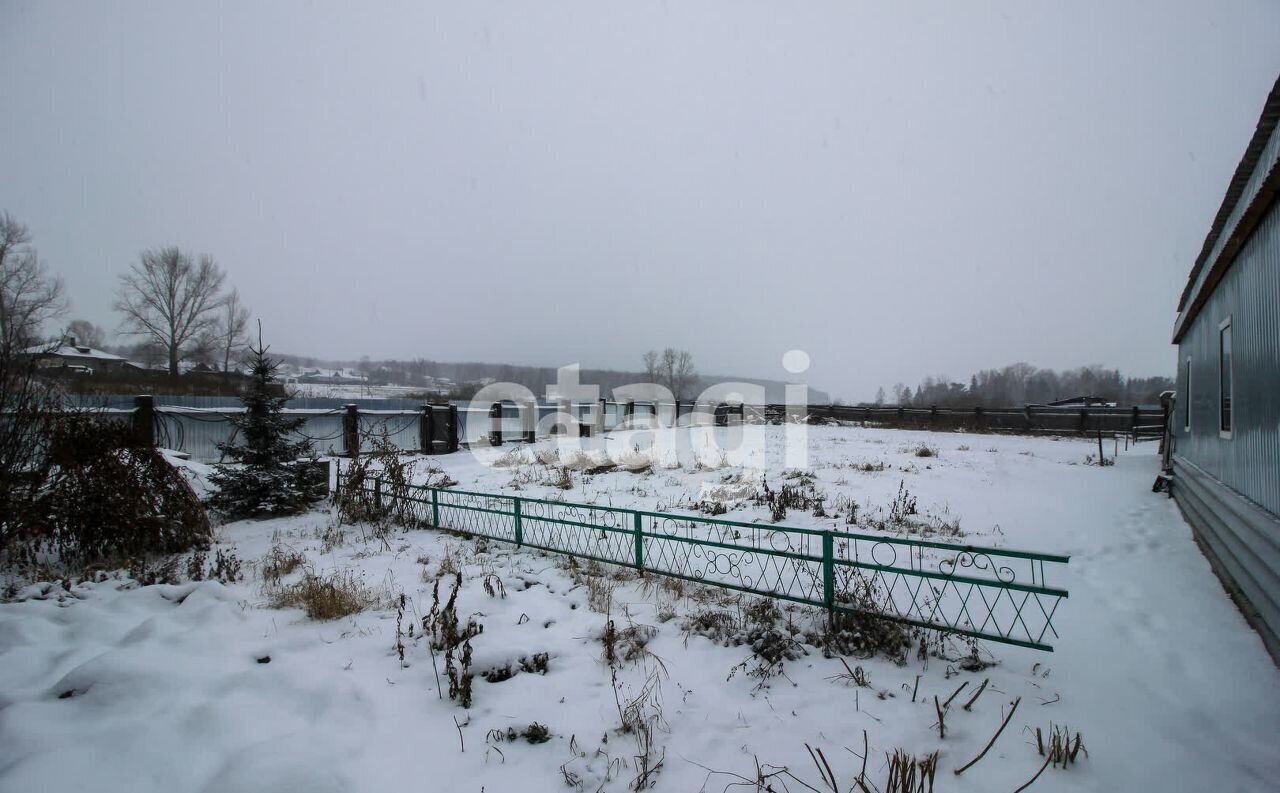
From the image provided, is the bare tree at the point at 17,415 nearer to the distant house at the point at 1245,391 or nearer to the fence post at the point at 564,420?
the distant house at the point at 1245,391

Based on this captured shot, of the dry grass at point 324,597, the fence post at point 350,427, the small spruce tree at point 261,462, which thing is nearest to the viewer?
the dry grass at point 324,597

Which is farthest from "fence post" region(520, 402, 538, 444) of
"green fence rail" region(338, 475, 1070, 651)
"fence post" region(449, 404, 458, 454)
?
"green fence rail" region(338, 475, 1070, 651)

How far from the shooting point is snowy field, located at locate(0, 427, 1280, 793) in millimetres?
2408

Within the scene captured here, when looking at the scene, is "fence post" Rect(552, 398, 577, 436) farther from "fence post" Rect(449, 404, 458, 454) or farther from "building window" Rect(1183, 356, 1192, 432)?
"building window" Rect(1183, 356, 1192, 432)

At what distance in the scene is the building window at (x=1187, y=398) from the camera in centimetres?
798

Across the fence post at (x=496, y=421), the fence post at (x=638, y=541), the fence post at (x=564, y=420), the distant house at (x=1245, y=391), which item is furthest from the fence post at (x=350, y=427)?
the distant house at (x=1245, y=391)

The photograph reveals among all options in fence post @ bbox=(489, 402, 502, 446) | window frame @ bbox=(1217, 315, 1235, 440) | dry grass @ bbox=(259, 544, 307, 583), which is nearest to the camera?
dry grass @ bbox=(259, 544, 307, 583)

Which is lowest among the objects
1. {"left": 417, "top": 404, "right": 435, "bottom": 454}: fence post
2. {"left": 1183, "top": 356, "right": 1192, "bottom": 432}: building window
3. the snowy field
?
the snowy field

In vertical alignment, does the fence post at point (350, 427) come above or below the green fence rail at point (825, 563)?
above

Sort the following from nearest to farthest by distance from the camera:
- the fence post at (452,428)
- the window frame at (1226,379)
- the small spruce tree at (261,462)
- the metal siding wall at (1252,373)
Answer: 1. the metal siding wall at (1252,373)
2. the window frame at (1226,379)
3. the small spruce tree at (261,462)
4. the fence post at (452,428)

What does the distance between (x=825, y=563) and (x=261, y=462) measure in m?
7.81

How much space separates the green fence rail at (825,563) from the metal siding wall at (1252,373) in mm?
1719

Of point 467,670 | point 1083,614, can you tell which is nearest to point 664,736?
point 467,670

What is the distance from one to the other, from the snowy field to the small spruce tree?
2.66 m
